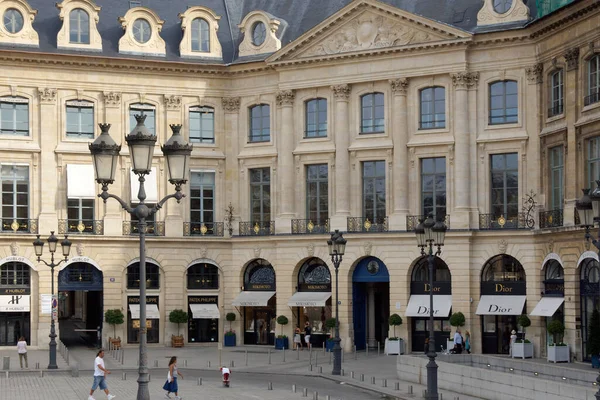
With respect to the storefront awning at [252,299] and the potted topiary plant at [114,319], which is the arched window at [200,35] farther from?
the potted topiary plant at [114,319]

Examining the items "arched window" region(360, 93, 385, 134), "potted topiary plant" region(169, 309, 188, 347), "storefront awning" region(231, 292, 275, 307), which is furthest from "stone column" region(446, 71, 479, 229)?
"potted topiary plant" region(169, 309, 188, 347)

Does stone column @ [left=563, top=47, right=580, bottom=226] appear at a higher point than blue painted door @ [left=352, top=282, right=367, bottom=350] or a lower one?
higher

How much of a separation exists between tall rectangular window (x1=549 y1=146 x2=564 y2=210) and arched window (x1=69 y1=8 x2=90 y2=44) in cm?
2678

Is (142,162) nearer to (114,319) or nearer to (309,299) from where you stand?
(309,299)

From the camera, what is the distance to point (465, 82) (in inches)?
2421

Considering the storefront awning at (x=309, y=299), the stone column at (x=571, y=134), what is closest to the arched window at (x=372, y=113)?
the storefront awning at (x=309, y=299)

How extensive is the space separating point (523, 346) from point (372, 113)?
612 inches

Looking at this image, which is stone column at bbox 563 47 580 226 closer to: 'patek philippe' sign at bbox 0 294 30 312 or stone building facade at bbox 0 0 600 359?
stone building facade at bbox 0 0 600 359

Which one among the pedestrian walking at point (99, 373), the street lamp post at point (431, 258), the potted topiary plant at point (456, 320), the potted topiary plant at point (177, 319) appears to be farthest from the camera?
the potted topiary plant at point (177, 319)

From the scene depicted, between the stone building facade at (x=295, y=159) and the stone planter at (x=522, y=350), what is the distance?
0.88m

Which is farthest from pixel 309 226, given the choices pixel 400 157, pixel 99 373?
pixel 99 373

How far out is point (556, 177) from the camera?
2291 inches

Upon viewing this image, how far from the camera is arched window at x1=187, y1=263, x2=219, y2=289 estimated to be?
222 feet

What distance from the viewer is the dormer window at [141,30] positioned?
67250 mm
